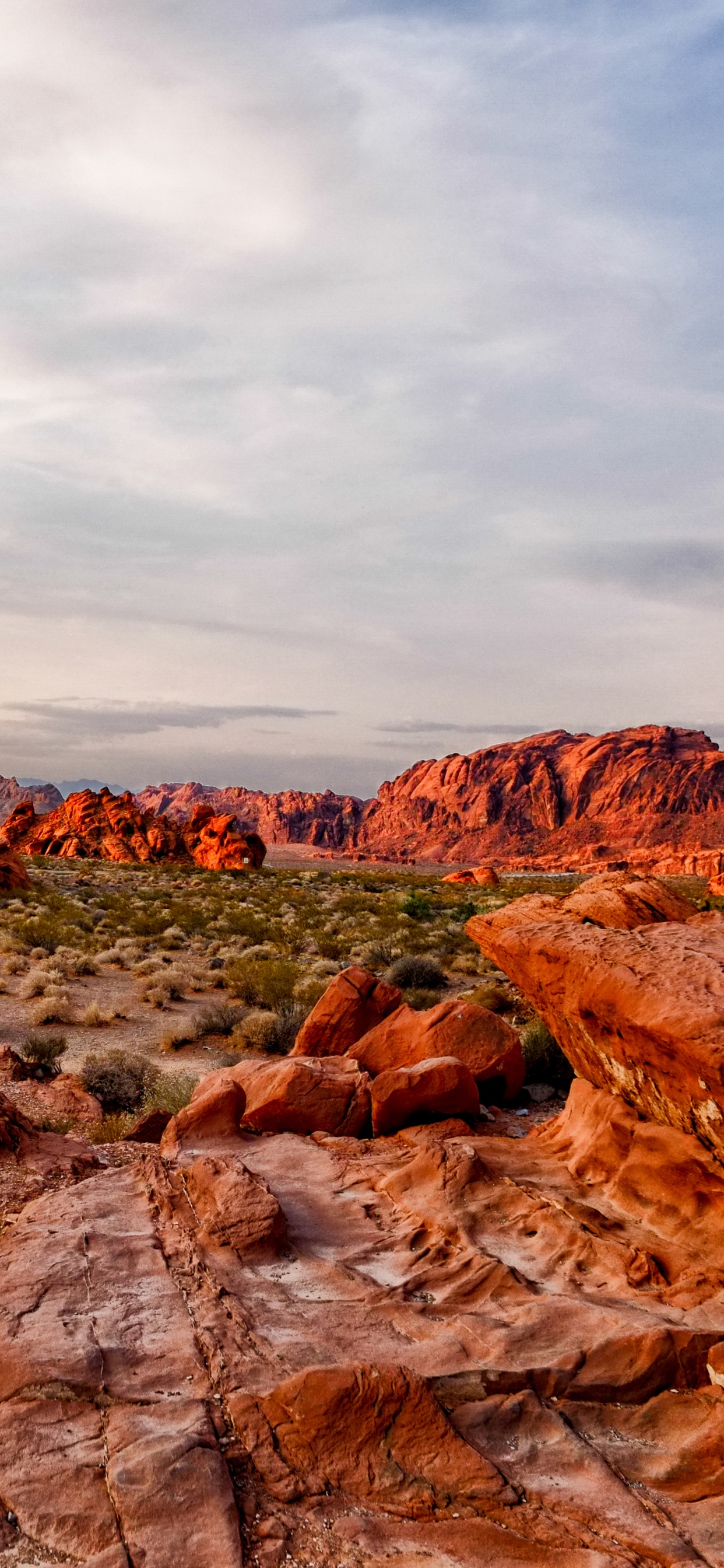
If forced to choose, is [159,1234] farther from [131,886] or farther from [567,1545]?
[131,886]

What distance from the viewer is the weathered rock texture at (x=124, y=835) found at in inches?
2717

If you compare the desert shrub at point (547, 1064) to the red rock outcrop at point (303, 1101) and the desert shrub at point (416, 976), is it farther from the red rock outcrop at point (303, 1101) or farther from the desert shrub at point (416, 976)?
the desert shrub at point (416, 976)

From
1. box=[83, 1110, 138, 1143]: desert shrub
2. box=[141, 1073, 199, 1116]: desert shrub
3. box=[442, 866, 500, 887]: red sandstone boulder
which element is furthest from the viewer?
box=[442, 866, 500, 887]: red sandstone boulder

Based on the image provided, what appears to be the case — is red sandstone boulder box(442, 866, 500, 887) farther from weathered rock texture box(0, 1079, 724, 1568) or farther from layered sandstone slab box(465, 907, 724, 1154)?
weathered rock texture box(0, 1079, 724, 1568)

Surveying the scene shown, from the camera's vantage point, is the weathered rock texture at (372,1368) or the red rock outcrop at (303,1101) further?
the red rock outcrop at (303,1101)

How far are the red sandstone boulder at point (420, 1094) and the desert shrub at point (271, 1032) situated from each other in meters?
5.68

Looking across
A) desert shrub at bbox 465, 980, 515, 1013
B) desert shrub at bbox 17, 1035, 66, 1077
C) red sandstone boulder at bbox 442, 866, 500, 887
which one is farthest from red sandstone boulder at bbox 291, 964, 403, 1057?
red sandstone boulder at bbox 442, 866, 500, 887

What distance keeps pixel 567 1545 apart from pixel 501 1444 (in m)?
0.64

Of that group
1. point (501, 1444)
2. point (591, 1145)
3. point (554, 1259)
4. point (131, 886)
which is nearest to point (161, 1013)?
point (591, 1145)

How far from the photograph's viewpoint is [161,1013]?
59.6ft

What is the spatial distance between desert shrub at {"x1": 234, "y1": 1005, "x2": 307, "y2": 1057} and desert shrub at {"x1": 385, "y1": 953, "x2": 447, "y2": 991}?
11.2 feet

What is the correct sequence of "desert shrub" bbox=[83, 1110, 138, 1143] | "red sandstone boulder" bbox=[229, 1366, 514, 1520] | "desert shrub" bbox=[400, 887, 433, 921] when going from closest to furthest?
"red sandstone boulder" bbox=[229, 1366, 514, 1520], "desert shrub" bbox=[83, 1110, 138, 1143], "desert shrub" bbox=[400, 887, 433, 921]

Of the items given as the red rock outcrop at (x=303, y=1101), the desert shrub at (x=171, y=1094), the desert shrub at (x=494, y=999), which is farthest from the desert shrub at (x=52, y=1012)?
the red rock outcrop at (x=303, y=1101)

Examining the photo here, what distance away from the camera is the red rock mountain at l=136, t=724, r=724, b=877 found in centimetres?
13725
